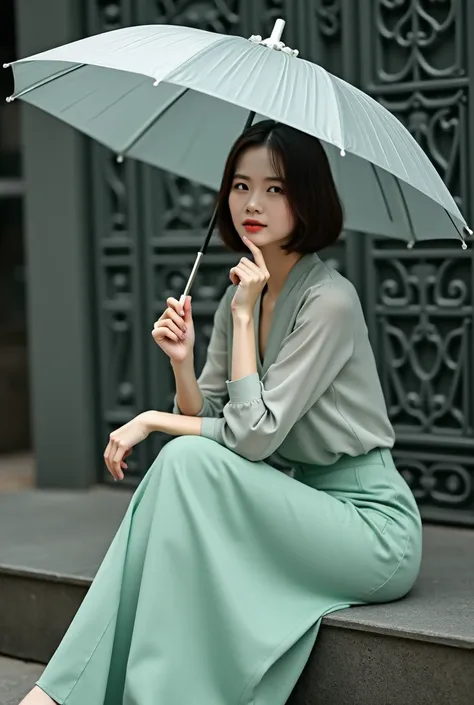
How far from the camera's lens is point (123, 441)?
2.98 metres

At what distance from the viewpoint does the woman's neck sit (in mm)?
3180

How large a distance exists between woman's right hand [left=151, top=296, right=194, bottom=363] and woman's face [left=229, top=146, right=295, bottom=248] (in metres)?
0.25

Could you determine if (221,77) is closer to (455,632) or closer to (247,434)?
(247,434)

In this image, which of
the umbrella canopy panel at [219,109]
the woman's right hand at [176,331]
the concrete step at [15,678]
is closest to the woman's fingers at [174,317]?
the woman's right hand at [176,331]

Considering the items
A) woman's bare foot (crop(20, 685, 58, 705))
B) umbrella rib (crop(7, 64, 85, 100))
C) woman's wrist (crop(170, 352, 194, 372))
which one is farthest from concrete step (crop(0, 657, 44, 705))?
umbrella rib (crop(7, 64, 85, 100))

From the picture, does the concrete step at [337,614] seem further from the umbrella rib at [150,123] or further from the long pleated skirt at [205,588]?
the umbrella rib at [150,123]

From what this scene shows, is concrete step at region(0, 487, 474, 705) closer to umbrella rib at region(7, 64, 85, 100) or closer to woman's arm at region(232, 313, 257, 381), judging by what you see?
woman's arm at region(232, 313, 257, 381)

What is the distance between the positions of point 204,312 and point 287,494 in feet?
6.07

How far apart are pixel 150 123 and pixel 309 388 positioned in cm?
103

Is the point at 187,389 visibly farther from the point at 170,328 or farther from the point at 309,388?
the point at 309,388

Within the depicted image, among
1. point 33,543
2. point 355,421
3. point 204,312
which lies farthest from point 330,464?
point 204,312

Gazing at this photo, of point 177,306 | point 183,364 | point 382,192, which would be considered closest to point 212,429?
point 183,364

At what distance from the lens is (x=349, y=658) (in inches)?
118

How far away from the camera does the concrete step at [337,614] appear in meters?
2.87
